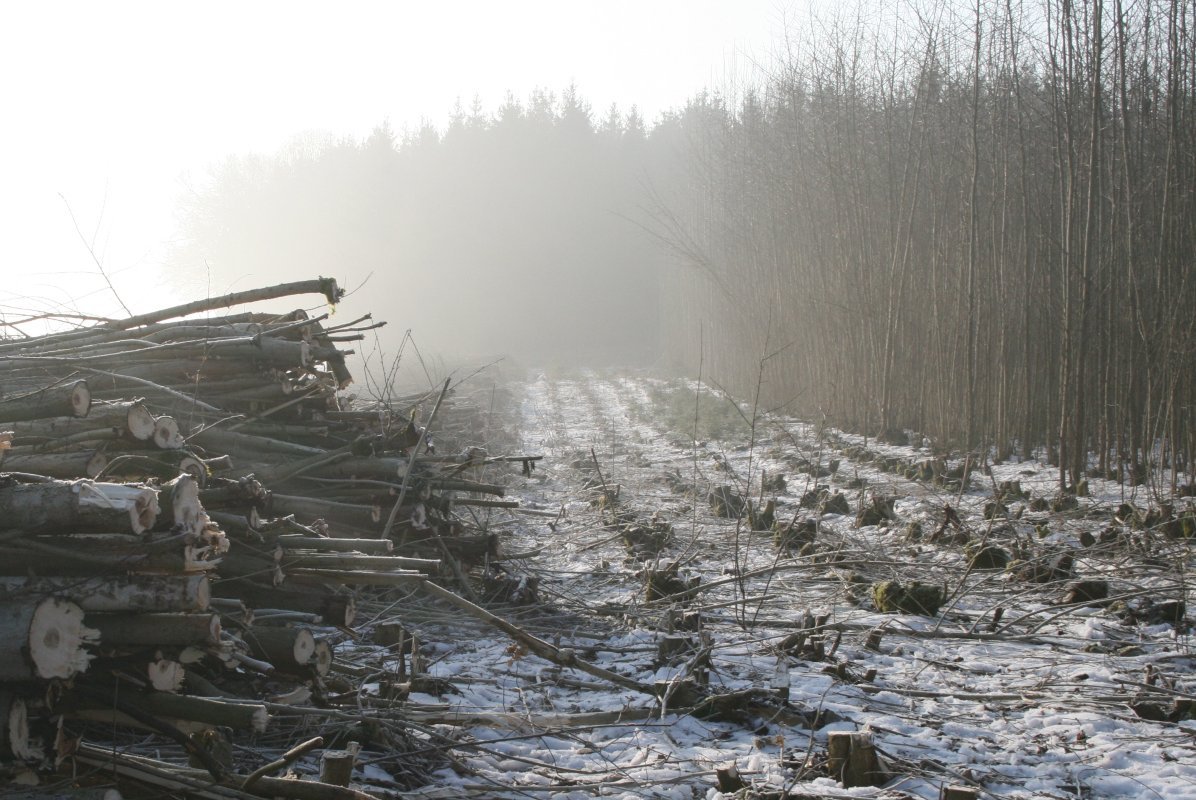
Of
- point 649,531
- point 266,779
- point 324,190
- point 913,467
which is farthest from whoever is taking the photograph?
point 324,190

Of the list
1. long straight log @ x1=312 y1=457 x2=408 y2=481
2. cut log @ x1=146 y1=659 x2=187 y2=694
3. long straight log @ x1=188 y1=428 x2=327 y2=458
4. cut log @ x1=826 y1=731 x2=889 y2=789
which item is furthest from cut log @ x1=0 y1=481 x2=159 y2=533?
long straight log @ x1=312 y1=457 x2=408 y2=481

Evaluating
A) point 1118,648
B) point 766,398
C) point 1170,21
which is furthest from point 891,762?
point 766,398

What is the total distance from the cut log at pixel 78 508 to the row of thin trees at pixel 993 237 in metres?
4.79

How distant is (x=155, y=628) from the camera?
2.56 meters

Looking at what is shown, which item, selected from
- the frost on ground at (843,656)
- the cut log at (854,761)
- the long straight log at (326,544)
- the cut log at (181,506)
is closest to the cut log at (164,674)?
the cut log at (181,506)

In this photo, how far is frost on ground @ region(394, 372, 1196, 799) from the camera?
121 inches

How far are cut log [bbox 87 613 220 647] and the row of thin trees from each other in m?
4.69

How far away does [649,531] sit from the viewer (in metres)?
6.67

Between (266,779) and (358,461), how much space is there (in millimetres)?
3206

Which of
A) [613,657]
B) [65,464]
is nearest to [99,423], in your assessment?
[65,464]

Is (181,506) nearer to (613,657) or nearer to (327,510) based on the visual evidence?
(613,657)

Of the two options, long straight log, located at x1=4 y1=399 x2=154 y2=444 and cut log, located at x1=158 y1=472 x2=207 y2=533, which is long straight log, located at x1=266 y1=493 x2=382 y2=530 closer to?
long straight log, located at x1=4 y1=399 x2=154 y2=444

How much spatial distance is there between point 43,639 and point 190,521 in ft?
1.49

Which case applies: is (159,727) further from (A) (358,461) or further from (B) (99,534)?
(A) (358,461)
